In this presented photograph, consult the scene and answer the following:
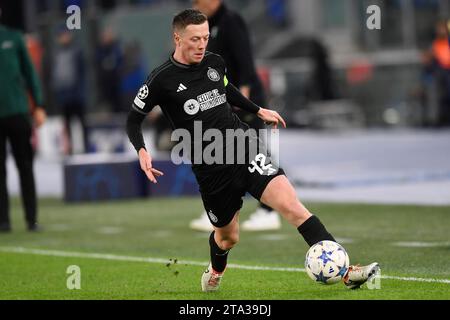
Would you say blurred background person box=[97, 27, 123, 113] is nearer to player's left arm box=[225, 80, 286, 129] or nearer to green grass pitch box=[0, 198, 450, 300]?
green grass pitch box=[0, 198, 450, 300]

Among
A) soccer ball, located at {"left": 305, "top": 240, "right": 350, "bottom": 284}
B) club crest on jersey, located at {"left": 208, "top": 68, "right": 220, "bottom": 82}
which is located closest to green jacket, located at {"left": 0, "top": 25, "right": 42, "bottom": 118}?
club crest on jersey, located at {"left": 208, "top": 68, "right": 220, "bottom": 82}

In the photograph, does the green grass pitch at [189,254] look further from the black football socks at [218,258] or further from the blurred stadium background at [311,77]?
the blurred stadium background at [311,77]

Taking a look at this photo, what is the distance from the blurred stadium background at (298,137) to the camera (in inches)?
484

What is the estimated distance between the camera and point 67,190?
17.6m

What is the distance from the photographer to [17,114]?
13680 millimetres

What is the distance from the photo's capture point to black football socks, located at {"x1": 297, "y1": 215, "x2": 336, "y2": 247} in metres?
8.04

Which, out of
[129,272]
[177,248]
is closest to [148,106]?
[129,272]

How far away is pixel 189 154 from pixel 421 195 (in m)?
7.84

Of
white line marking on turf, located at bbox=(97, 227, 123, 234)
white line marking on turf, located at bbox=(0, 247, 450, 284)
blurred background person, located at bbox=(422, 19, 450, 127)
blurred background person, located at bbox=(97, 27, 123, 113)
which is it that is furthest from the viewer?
blurred background person, located at bbox=(97, 27, 123, 113)

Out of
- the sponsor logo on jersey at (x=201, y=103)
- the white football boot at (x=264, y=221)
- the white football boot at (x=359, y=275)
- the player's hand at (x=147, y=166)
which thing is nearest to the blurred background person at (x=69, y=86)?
the white football boot at (x=264, y=221)

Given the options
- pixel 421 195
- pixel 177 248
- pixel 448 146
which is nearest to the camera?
pixel 177 248

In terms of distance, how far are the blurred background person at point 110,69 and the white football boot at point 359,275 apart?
20532 millimetres

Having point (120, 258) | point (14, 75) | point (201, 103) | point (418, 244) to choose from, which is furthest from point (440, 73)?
point (201, 103)
